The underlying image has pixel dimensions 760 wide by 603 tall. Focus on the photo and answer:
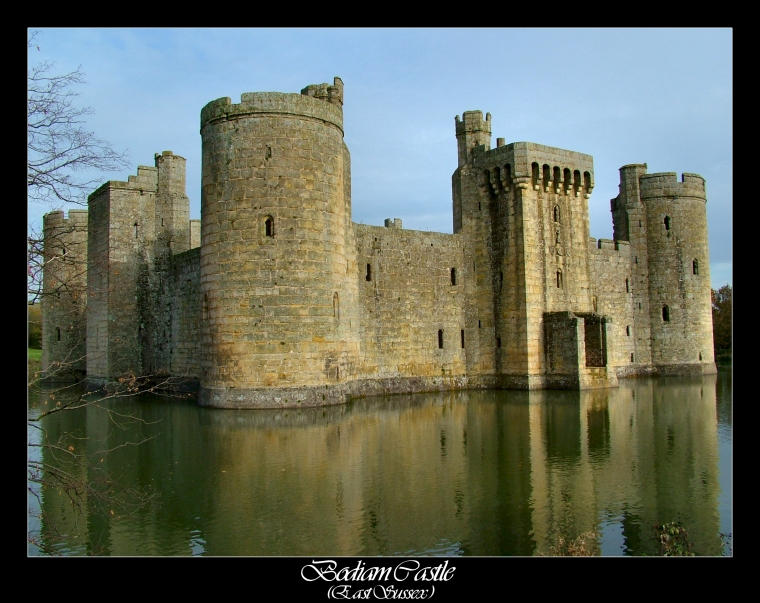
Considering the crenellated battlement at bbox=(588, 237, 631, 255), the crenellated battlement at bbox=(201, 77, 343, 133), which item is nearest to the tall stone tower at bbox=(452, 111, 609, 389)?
the crenellated battlement at bbox=(588, 237, 631, 255)

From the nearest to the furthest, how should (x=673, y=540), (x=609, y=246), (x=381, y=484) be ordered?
1. (x=673, y=540)
2. (x=381, y=484)
3. (x=609, y=246)

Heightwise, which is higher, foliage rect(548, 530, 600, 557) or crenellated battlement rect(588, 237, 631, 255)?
crenellated battlement rect(588, 237, 631, 255)

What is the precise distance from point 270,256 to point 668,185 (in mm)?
22841

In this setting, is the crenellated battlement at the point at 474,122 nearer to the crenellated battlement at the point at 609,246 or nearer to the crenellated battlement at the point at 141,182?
the crenellated battlement at the point at 609,246

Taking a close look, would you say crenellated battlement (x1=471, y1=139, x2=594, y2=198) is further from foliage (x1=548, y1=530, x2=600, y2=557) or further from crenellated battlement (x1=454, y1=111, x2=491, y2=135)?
foliage (x1=548, y1=530, x2=600, y2=557)

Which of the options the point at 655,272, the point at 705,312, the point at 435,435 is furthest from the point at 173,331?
the point at 705,312

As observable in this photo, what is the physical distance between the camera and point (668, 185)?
34656 mm

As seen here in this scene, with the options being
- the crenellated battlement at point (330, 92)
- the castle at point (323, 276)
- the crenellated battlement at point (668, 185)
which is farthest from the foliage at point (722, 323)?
the crenellated battlement at point (330, 92)

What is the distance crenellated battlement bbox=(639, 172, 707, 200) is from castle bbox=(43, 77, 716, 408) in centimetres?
382

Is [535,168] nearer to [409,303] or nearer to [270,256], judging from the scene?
[409,303]

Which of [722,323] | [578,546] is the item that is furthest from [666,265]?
[578,546]

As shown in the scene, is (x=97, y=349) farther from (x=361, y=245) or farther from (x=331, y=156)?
(x=331, y=156)

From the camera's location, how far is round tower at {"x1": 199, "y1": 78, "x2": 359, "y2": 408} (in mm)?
20453

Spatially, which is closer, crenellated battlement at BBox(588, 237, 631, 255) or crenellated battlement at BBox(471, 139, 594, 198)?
crenellated battlement at BBox(471, 139, 594, 198)
